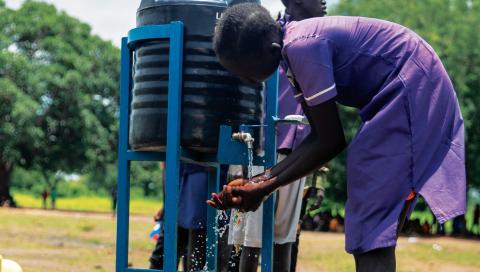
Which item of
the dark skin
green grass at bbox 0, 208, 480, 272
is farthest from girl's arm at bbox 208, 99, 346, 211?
green grass at bbox 0, 208, 480, 272

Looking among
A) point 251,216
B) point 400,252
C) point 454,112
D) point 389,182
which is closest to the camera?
point 389,182

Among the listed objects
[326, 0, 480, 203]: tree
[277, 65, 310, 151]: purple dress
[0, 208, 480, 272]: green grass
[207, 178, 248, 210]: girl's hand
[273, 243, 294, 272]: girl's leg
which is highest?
[326, 0, 480, 203]: tree

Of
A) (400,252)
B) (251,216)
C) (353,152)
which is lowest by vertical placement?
(400,252)

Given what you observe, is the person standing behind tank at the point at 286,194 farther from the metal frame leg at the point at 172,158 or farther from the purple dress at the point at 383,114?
the purple dress at the point at 383,114

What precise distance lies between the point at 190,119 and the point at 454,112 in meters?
1.38

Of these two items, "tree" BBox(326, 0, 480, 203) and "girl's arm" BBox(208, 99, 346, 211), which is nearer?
"girl's arm" BBox(208, 99, 346, 211)

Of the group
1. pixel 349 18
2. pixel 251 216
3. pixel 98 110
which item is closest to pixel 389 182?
pixel 349 18

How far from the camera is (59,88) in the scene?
3606 cm

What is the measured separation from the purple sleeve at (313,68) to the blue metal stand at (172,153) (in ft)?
3.53

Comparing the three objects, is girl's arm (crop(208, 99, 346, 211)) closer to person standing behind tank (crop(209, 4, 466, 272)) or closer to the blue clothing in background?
person standing behind tank (crop(209, 4, 466, 272))

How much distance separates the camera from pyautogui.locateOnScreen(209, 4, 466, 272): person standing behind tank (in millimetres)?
3049

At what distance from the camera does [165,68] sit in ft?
13.9

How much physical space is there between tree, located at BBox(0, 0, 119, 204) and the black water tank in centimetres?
3120

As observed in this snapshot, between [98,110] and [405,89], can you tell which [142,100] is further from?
[98,110]
